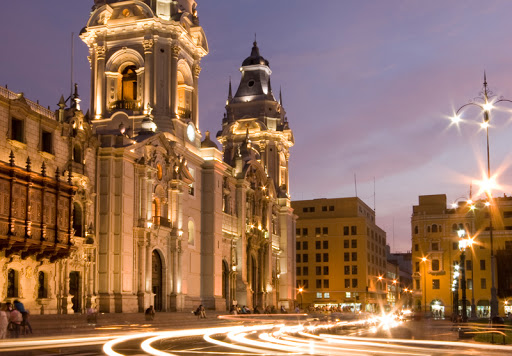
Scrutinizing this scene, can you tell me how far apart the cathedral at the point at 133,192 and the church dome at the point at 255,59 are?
19953 millimetres

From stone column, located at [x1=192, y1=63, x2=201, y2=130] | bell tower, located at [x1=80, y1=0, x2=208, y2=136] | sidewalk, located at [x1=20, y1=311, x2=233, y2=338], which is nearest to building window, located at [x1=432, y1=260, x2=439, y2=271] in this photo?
stone column, located at [x1=192, y1=63, x2=201, y2=130]

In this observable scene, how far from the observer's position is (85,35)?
6856 centimetres

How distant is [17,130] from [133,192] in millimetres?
A: 13337

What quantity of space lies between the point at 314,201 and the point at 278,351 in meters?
115

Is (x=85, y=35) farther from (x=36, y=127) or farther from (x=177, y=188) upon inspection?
(x=36, y=127)

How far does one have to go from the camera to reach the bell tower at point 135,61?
66250mm

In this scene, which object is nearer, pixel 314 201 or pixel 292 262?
pixel 292 262

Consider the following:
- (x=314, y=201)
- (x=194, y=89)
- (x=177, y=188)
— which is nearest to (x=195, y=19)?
(x=194, y=89)

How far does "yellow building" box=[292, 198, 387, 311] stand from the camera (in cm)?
13100

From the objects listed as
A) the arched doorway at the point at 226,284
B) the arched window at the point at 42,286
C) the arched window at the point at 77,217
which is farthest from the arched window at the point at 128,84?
the arched window at the point at 42,286

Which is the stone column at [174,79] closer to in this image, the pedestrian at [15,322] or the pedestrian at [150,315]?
the pedestrian at [150,315]

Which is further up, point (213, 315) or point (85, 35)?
point (85, 35)

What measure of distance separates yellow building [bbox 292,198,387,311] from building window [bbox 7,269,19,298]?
88198 millimetres

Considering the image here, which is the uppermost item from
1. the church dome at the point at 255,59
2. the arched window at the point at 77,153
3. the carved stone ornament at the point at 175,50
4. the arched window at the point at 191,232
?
the church dome at the point at 255,59
